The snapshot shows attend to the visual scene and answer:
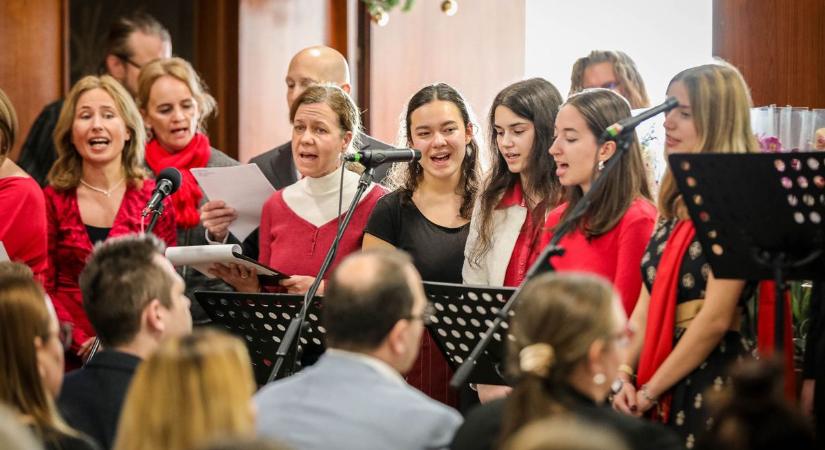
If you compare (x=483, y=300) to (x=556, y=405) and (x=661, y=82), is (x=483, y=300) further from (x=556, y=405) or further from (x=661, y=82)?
(x=661, y=82)

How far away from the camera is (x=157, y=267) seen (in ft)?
9.61

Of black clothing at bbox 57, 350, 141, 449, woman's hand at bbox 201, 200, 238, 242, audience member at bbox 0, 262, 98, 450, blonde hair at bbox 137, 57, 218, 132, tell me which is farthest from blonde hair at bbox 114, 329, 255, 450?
blonde hair at bbox 137, 57, 218, 132

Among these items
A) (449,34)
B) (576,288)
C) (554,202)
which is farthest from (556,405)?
(449,34)

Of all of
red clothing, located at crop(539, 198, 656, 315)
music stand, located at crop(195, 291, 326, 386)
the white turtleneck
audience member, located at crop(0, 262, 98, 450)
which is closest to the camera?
audience member, located at crop(0, 262, 98, 450)

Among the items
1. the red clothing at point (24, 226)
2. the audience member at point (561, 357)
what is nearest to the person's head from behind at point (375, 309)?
the audience member at point (561, 357)

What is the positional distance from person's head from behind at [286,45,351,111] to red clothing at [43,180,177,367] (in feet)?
3.29

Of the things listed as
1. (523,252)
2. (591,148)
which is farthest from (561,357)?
(523,252)

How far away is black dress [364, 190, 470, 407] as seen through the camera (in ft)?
13.3

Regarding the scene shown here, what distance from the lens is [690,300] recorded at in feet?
10.8

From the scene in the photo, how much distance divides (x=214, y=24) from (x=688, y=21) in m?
2.47

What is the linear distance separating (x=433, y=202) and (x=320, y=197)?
1.35ft

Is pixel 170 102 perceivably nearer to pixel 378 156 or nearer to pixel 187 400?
pixel 378 156

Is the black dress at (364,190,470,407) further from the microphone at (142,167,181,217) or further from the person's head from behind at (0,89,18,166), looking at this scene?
the person's head from behind at (0,89,18,166)

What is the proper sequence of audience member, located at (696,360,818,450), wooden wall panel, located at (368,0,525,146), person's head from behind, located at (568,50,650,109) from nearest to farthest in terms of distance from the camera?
audience member, located at (696,360,818,450) → person's head from behind, located at (568,50,650,109) → wooden wall panel, located at (368,0,525,146)
